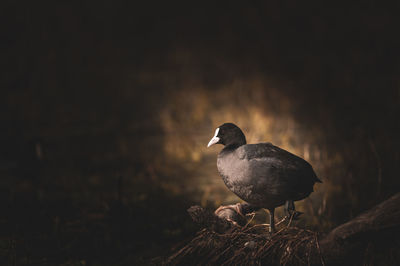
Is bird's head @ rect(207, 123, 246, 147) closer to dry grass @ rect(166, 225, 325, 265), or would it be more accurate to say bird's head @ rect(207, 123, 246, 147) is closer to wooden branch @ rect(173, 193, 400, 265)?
wooden branch @ rect(173, 193, 400, 265)

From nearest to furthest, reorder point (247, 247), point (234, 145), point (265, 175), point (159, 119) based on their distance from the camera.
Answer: point (265, 175), point (234, 145), point (247, 247), point (159, 119)

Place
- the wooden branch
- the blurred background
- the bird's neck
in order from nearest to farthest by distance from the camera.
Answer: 1. the wooden branch
2. the bird's neck
3. the blurred background

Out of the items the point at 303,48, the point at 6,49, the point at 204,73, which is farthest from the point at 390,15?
the point at 6,49

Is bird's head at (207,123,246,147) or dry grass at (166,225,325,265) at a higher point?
bird's head at (207,123,246,147)

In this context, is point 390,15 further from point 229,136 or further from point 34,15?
point 229,136

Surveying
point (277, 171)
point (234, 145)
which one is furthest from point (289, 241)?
point (234, 145)

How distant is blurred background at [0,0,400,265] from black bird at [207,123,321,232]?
0.76 m

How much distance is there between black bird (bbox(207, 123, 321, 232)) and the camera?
3.09 metres

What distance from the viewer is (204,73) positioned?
1105 centimetres

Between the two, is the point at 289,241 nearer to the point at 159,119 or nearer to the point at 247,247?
the point at 247,247

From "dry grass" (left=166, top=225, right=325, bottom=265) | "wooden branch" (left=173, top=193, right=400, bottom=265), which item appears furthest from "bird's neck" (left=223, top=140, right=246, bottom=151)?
"dry grass" (left=166, top=225, right=325, bottom=265)

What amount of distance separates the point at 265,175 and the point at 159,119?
5956 millimetres

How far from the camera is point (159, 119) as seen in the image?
8.92 metres

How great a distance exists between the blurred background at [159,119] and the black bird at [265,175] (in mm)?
762
